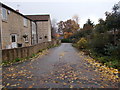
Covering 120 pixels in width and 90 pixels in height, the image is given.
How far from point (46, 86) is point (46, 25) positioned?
22.4 m

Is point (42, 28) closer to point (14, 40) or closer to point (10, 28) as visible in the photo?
point (14, 40)

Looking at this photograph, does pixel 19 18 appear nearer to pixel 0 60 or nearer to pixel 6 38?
pixel 6 38

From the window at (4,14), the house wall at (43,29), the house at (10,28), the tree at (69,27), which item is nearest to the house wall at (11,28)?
the house at (10,28)

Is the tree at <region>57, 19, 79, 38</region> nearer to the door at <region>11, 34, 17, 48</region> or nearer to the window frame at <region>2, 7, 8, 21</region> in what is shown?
the door at <region>11, 34, 17, 48</region>

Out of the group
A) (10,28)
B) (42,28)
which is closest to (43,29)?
(42,28)

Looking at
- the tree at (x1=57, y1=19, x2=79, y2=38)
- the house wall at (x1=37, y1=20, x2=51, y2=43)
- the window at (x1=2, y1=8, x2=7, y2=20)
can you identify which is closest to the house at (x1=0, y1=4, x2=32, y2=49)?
the window at (x1=2, y1=8, x2=7, y2=20)

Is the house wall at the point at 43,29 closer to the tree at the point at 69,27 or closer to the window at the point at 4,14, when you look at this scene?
the window at the point at 4,14

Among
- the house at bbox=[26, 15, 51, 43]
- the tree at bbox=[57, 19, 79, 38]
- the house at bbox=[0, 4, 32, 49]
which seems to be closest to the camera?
the house at bbox=[0, 4, 32, 49]

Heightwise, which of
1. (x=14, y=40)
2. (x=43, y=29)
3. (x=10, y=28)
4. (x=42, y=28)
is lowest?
(x=14, y=40)

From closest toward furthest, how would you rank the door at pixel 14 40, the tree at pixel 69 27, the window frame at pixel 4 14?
the window frame at pixel 4 14 → the door at pixel 14 40 → the tree at pixel 69 27

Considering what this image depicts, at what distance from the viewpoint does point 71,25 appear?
50469 millimetres

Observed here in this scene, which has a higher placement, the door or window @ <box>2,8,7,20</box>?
window @ <box>2,8,7,20</box>

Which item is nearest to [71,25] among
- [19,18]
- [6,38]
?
[19,18]

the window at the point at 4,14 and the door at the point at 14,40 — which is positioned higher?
the window at the point at 4,14
